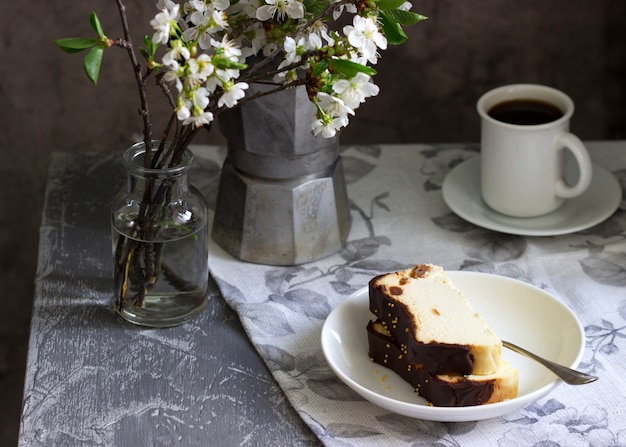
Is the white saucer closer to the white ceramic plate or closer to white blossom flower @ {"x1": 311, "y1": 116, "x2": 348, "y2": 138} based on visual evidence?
the white ceramic plate

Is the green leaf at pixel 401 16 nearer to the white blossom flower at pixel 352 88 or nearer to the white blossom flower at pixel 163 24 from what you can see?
the white blossom flower at pixel 352 88

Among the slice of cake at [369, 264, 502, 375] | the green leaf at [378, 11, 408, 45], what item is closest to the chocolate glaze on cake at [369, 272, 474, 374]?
the slice of cake at [369, 264, 502, 375]

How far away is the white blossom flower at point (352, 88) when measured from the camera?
746mm

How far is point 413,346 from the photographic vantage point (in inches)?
30.2

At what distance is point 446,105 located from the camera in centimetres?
132

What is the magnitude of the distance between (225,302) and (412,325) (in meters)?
0.23

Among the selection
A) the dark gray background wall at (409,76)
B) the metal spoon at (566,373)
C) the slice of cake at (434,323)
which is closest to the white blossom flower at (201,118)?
the slice of cake at (434,323)

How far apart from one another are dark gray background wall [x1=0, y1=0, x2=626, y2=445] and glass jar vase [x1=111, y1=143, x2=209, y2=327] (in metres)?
0.35

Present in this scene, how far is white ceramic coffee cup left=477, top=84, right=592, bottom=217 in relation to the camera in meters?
0.98

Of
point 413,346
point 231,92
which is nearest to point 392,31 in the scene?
point 231,92

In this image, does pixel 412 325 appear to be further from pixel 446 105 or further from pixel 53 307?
pixel 446 105

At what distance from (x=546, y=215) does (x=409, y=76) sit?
0.34m

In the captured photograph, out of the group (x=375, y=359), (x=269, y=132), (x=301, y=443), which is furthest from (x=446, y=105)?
(x=301, y=443)

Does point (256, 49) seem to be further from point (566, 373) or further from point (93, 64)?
point (566, 373)
